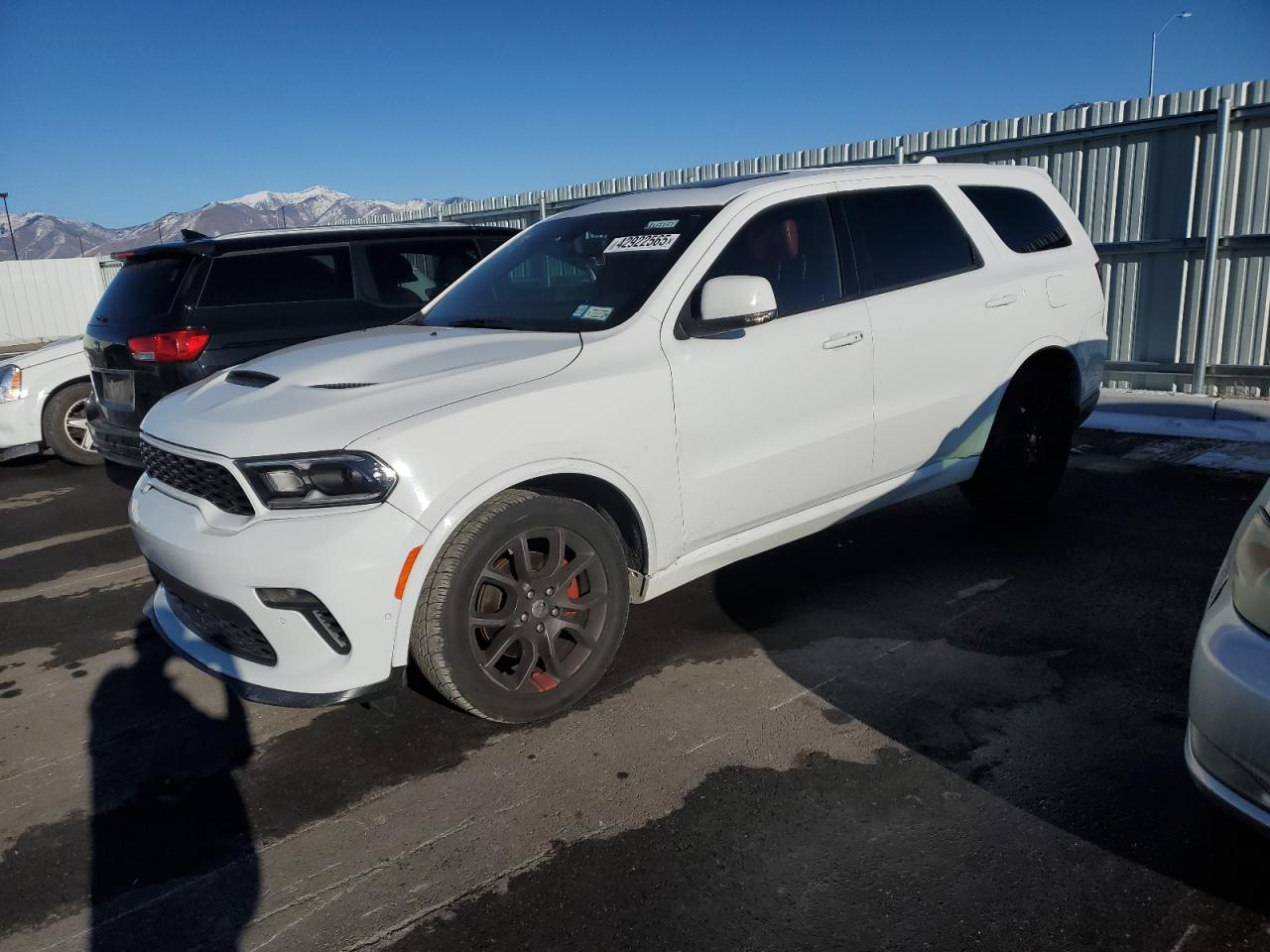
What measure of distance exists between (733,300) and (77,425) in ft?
24.2

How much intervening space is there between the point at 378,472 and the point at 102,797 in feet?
4.70

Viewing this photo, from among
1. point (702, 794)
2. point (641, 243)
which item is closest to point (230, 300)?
point (641, 243)

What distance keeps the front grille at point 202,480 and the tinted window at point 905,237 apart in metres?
2.75

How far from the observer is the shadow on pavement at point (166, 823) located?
2486mm

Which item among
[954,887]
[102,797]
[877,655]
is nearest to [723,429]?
[877,655]

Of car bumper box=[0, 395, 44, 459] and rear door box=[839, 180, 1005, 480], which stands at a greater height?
rear door box=[839, 180, 1005, 480]

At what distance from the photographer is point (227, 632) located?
125 inches

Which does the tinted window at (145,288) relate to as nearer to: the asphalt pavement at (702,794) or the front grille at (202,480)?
the asphalt pavement at (702,794)

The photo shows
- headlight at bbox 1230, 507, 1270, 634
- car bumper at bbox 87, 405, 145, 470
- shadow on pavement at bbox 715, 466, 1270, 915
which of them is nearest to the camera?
headlight at bbox 1230, 507, 1270, 634

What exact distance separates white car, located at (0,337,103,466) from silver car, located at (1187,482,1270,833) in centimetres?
848

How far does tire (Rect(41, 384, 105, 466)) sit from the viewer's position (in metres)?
8.42

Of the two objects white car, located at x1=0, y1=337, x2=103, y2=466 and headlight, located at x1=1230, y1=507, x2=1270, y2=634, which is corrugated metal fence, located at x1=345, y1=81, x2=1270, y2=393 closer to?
white car, located at x1=0, y1=337, x2=103, y2=466

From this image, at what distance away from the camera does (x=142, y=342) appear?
5.96m

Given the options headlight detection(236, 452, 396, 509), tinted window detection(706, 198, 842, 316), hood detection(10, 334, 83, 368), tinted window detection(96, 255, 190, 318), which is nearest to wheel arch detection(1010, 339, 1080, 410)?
tinted window detection(706, 198, 842, 316)
